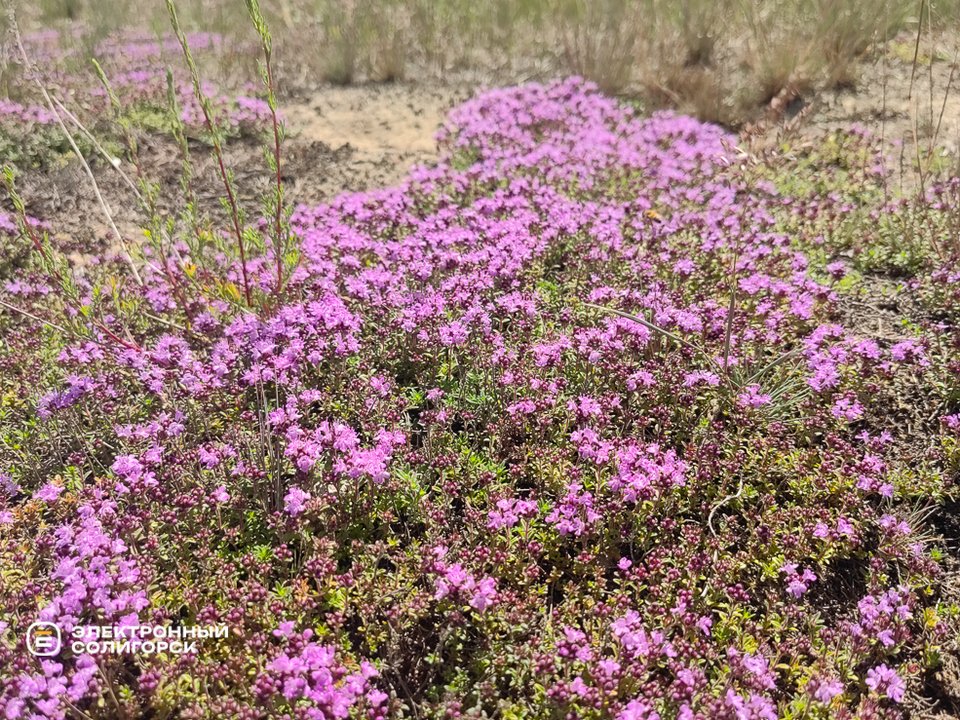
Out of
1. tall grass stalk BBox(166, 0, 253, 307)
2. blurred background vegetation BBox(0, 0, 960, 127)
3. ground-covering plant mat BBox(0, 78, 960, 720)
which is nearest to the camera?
ground-covering plant mat BBox(0, 78, 960, 720)

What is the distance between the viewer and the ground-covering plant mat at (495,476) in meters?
2.62

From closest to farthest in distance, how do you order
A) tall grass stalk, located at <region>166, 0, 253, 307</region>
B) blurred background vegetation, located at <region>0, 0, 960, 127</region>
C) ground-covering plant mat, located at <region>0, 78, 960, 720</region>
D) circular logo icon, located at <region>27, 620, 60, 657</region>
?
1. circular logo icon, located at <region>27, 620, 60, 657</region>
2. ground-covering plant mat, located at <region>0, 78, 960, 720</region>
3. tall grass stalk, located at <region>166, 0, 253, 307</region>
4. blurred background vegetation, located at <region>0, 0, 960, 127</region>

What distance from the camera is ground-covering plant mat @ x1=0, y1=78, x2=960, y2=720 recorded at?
2.62 metres

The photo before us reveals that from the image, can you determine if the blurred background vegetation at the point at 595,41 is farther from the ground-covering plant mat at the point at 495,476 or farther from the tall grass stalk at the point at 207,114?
the tall grass stalk at the point at 207,114

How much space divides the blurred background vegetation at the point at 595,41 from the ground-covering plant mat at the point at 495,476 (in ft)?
14.1

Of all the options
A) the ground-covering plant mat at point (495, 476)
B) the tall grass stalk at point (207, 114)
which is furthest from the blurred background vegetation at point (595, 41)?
the tall grass stalk at point (207, 114)

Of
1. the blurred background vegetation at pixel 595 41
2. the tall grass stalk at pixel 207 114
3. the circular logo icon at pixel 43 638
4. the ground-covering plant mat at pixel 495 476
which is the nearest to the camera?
the circular logo icon at pixel 43 638

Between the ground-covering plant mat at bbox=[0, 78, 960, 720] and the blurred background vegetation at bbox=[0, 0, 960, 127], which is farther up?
the blurred background vegetation at bbox=[0, 0, 960, 127]

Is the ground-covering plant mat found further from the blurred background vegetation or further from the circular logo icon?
the blurred background vegetation

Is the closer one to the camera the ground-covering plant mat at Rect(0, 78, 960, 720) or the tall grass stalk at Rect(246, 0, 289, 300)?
the ground-covering plant mat at Rect(0, 78, 960, 720)

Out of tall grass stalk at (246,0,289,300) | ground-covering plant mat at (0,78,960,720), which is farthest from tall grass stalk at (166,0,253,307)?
ground-covering plant mat at (0,78,960,720)

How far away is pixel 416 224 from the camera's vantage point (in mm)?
5621

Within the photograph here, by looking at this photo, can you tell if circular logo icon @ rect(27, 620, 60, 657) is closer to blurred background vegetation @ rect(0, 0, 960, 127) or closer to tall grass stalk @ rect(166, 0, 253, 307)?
tall grass stalk @ rect(166, 0, 253, 307)

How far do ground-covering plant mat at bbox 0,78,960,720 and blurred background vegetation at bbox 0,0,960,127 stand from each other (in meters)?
4.29
